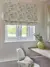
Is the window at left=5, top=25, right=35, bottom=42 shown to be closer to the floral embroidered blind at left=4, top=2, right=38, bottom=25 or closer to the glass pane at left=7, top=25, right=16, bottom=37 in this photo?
the glass pane at left=7, top=25, right=16, bottom=37

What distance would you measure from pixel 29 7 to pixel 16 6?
34 cm

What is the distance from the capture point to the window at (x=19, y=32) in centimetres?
349

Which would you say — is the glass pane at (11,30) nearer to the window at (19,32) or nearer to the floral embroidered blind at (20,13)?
the window at (19,32)

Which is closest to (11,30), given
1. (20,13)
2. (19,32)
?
(19,32)

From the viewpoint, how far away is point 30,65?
9.27 ft

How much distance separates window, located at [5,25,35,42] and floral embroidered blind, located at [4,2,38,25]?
20 cm

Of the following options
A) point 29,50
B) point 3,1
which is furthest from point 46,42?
point 3,1

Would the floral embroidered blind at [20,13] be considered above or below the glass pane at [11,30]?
above

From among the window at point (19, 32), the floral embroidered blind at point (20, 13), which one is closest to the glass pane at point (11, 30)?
the window at point (19, 32)

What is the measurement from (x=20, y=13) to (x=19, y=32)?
1.69 feet

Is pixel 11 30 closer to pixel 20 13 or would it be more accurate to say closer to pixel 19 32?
pixel 19 32

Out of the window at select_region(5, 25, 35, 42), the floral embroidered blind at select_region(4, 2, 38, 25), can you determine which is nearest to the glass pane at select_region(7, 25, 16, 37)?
the window at select_region(5, 25, 35, 42)

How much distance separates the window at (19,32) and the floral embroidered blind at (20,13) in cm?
20

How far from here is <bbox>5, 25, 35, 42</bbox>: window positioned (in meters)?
3.49
